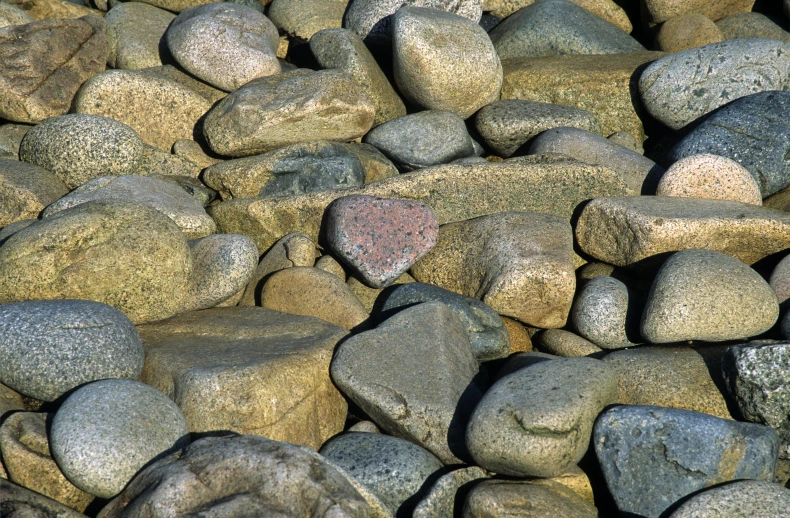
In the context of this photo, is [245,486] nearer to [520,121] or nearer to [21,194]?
[21,194]

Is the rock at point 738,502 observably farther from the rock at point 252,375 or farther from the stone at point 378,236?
the stone at point 378,236

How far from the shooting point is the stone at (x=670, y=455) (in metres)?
3.56

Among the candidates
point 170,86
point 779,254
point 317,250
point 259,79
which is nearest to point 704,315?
point 779,254

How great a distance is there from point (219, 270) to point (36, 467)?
173cm

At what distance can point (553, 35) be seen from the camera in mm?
7656

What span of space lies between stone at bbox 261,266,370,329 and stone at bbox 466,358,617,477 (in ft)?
4.18

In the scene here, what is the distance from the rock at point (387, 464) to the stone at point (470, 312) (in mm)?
978

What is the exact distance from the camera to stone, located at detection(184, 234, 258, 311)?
488cm

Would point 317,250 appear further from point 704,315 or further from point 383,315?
point 704,315

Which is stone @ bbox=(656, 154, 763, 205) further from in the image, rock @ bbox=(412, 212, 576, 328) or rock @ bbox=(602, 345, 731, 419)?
rock @ bbox=(602, 345, 731, 419)

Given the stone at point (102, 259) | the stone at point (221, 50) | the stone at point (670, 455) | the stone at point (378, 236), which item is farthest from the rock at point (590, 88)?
the stone at point (670, 455)

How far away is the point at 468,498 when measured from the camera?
3.50 meters

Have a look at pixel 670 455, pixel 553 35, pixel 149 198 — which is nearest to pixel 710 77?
pixel 553 35

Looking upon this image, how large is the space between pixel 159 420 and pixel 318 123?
10.3ft
